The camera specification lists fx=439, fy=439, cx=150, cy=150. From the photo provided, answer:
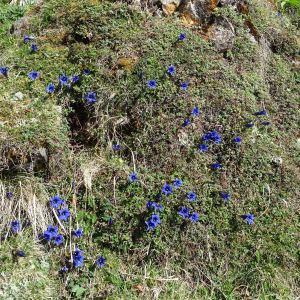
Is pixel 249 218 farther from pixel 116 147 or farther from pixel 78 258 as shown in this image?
pixel 78 258

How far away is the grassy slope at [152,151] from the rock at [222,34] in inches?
3.9

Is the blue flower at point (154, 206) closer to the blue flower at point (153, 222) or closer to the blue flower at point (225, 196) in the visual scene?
the blue flower at point (153, 222)

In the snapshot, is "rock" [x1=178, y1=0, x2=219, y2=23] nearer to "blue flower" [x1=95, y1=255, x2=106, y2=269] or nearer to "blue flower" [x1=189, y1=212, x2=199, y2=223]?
"blue flower" [x1=189, y1=212, x2=199, y2=223]

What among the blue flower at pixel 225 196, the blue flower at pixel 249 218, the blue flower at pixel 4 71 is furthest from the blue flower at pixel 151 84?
the blue flower at pixel 249 218

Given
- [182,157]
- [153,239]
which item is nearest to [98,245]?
[153,239]

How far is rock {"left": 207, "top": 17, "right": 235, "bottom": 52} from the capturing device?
Answer: 4609 mm

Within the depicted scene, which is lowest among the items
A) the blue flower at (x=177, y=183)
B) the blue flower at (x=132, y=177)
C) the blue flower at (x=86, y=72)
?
the blue flower at (x=132, y=177)

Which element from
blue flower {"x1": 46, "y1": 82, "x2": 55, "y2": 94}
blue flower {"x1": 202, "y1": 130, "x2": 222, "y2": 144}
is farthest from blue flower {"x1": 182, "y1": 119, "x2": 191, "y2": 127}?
blue flower {"x1": 46, "y1": 82, "x2": 55, "y2": 94}

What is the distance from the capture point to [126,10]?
4469mm

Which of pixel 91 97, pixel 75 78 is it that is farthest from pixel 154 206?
pixel 75 78

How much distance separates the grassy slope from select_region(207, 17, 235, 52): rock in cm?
10

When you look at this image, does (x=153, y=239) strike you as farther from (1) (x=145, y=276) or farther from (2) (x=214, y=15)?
(2) (x=214, y=15)

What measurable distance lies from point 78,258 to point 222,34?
9.14 ft

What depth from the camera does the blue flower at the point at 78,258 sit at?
326 centimetres
